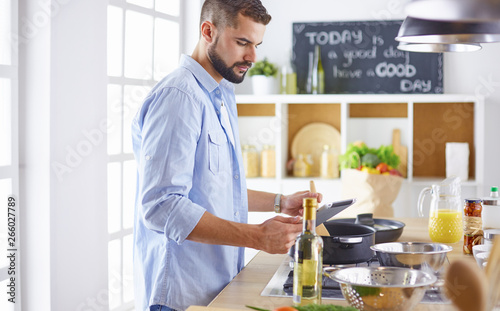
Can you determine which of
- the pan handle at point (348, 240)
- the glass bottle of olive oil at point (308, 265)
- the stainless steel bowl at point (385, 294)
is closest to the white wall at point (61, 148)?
the pan handle at point (348, 240)

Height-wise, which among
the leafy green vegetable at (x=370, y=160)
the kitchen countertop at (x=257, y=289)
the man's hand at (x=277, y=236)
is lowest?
the kitchen countertop at (x=257, y=289)

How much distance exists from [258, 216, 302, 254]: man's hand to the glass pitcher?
79cm

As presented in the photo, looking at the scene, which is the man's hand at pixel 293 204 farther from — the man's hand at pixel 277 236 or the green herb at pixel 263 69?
the green herb at pixel 263 69

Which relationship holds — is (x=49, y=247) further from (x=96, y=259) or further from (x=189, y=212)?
(x=189, y=212)

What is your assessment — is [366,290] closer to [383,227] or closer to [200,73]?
[200,73]

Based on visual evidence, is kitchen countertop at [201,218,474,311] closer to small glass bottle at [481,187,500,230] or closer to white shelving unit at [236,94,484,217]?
small glass bottle at [481,187,500,230]

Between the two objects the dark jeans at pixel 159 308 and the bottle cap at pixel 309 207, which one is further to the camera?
the dark jeans at pixel 159 308

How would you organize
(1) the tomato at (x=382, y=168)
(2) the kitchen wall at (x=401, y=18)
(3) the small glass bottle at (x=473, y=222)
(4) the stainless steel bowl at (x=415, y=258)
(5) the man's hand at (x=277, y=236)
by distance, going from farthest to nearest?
(2) the kitchen wall at (x=401, y=18) < (1) the tomato at (x=382, y=168) < (3) the small glass bottle at (x=473, y=222) < (5) the man's hand at (x=277, y=236) < (4) the stainless steel bowl at (x=415, y=258)

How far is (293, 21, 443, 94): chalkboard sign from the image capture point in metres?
4.16

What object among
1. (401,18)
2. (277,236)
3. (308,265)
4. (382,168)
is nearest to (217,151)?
(277,236)

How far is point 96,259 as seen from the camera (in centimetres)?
276

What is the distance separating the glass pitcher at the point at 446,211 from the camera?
6.81 ft

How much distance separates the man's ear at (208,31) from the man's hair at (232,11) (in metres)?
0.02

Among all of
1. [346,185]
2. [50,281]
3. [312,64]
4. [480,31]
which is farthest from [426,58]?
[50,281]
